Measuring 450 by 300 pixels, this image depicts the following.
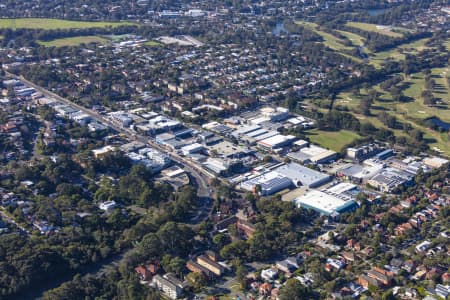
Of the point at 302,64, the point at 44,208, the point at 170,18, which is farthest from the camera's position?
the point at 170,18

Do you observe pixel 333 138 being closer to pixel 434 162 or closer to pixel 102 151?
pixel 434 162

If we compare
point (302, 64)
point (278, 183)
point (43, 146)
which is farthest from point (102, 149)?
point (302, 64)

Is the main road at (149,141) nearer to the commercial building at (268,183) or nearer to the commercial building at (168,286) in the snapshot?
the commercial building at (268,183)

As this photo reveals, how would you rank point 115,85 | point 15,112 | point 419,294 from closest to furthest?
point 419,294 → point 15,112 → point 115,85

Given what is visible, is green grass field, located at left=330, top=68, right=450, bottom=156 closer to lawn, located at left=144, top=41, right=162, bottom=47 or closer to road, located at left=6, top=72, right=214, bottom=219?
road, located at left=6, top=72, right=214, bottom=219

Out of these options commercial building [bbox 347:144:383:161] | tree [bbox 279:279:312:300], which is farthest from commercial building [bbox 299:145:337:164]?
tree [bbox 279:279:312:300]

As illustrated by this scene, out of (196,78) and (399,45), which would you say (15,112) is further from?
(399,45)
